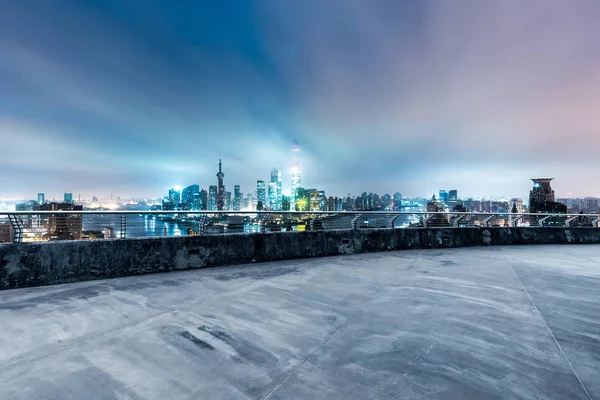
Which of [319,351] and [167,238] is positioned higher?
[167,238]

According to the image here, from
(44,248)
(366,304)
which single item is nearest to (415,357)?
(366,304)

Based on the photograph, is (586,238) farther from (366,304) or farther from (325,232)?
(366,304)

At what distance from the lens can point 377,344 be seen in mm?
3412

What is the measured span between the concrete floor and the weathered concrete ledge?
0.60m

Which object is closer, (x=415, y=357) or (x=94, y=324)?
(x=415, y=357)

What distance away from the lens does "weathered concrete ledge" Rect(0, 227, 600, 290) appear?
6102 millimetres

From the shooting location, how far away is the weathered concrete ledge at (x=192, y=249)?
610 cm

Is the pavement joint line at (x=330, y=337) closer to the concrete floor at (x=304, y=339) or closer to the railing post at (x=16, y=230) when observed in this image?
the concrete floor at (x=304, y=339)

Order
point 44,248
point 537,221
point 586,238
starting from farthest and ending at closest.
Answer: point 537,221 < point 586,238 < point 44,248

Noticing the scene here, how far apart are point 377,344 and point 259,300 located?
7.46 ft

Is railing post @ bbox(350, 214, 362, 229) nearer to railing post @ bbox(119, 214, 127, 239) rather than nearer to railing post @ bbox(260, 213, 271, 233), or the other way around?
railing post @ bbox(260, 213, 271, 233)

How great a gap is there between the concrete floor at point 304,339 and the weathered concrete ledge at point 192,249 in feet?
1.96

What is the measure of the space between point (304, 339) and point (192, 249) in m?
5.14

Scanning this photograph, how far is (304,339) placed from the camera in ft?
11.7
